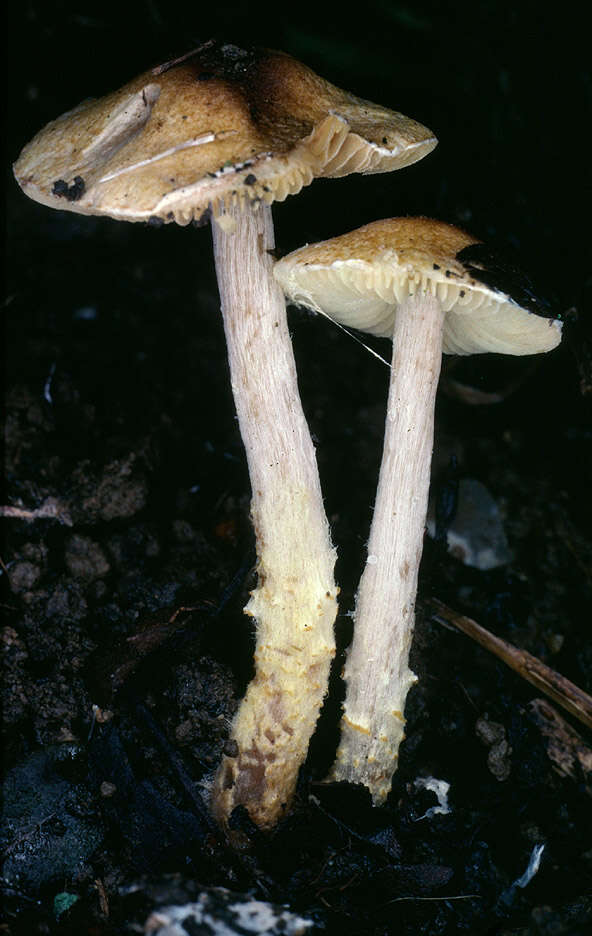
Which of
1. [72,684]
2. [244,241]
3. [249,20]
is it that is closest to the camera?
[244,241]

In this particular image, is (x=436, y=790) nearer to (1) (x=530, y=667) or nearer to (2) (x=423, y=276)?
(1) (x=530, y=667)

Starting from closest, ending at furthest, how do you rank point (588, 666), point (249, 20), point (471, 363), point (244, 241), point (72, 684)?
point (244, 241) → point (72, 684) → point (249, 20) → point (588, 666) → point (471, 363)

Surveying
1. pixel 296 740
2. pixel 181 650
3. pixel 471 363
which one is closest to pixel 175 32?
pixel 471 363

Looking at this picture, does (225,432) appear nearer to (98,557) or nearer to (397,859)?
(98,557)

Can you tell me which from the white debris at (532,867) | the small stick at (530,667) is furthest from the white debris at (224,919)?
the small stick at (530,667)

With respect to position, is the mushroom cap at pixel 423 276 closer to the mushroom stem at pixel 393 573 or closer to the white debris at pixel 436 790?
the mushroom stem at pixel 393 573

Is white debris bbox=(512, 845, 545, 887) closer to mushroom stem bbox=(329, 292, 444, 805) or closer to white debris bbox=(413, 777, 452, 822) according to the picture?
white debris bbox=(413, 777, 452, 822)
